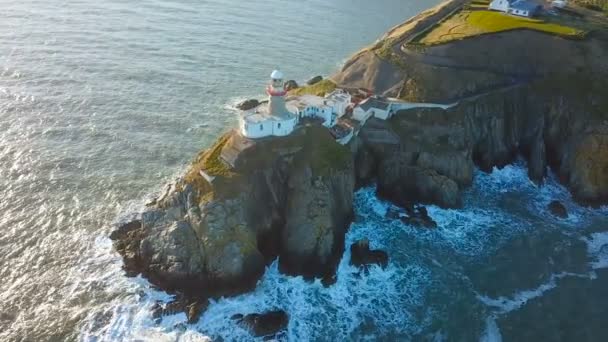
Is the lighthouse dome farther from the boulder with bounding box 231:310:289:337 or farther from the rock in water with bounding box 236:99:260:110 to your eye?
the rock in water with bounding box 236:99:260:110

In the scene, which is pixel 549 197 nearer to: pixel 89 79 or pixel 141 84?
pixel 141 84

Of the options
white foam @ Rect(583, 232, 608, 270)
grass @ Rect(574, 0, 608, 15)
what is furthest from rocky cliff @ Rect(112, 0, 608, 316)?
grass @ Rect(574, 0, 608, 15)

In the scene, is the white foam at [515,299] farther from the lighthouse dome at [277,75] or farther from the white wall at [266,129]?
the lighthouse dome at [277,75]

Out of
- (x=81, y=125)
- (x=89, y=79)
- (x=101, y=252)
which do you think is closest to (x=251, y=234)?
(x=101, y=252)

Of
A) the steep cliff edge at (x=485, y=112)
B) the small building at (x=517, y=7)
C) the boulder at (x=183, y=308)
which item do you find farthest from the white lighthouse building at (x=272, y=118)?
Result: the small building at (x=517, y=7)

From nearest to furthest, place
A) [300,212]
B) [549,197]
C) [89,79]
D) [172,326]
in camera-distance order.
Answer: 1. [172,326]
2. [300,212]
3. [549,197]
4. [89,79]

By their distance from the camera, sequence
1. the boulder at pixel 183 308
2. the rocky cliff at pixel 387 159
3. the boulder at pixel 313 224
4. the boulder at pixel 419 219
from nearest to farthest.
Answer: the boulder at pixel 183 308 → the rocky cliff at pixel 387 159 → the boulder at pixel 313 224 → the boulder at pixel 419 219
